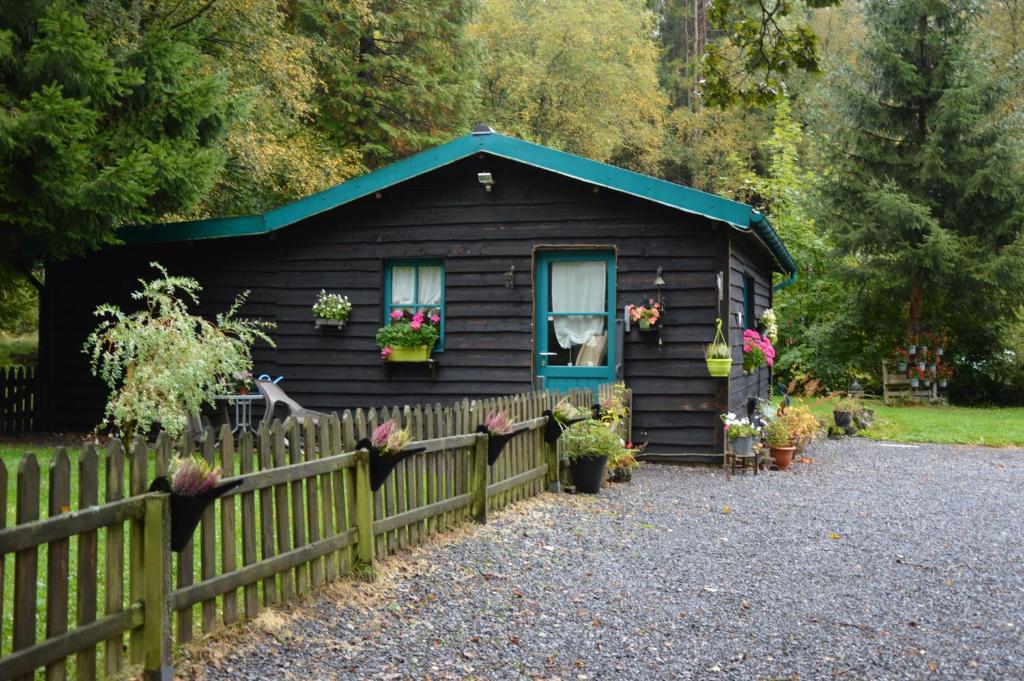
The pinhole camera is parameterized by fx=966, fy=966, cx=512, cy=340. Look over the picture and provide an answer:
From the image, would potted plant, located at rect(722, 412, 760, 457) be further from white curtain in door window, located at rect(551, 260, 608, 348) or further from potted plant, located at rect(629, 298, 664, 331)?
white curtain in door window, located at rect(551, 260, 608, 348)

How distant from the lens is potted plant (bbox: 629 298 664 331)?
1074 cm

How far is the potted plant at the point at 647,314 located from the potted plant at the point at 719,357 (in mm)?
665

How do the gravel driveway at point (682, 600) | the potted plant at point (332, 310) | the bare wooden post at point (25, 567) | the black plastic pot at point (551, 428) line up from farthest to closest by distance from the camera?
the potted plant at point (332, 310), the black plastic pot at point (551, 428), the gravel driveway at point (682, 600), the bare wooden post at point (25, 567)

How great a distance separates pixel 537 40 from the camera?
31594 mm

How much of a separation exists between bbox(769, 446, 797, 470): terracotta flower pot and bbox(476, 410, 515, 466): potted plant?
4.83 m

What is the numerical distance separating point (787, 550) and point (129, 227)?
31.0 ft

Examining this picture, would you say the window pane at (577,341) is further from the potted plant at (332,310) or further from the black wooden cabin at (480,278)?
the potted plant at (332,310)

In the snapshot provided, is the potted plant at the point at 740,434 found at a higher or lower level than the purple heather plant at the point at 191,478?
lower

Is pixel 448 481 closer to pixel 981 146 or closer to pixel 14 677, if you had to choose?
pixel 14 677

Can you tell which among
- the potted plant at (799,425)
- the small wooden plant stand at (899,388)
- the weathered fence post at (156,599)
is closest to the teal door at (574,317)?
the potted plant at (799,425)

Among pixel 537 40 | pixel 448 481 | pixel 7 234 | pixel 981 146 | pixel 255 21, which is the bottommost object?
pixel 448 481

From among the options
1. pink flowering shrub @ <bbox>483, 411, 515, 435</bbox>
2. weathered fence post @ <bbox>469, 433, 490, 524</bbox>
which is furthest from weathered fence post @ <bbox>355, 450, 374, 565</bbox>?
pink flowering shrub @ <bbox>483, 411, 515, 435</bbox>

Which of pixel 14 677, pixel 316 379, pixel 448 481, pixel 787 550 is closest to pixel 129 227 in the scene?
pixel 316 379

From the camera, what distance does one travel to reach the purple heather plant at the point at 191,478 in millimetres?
3953
